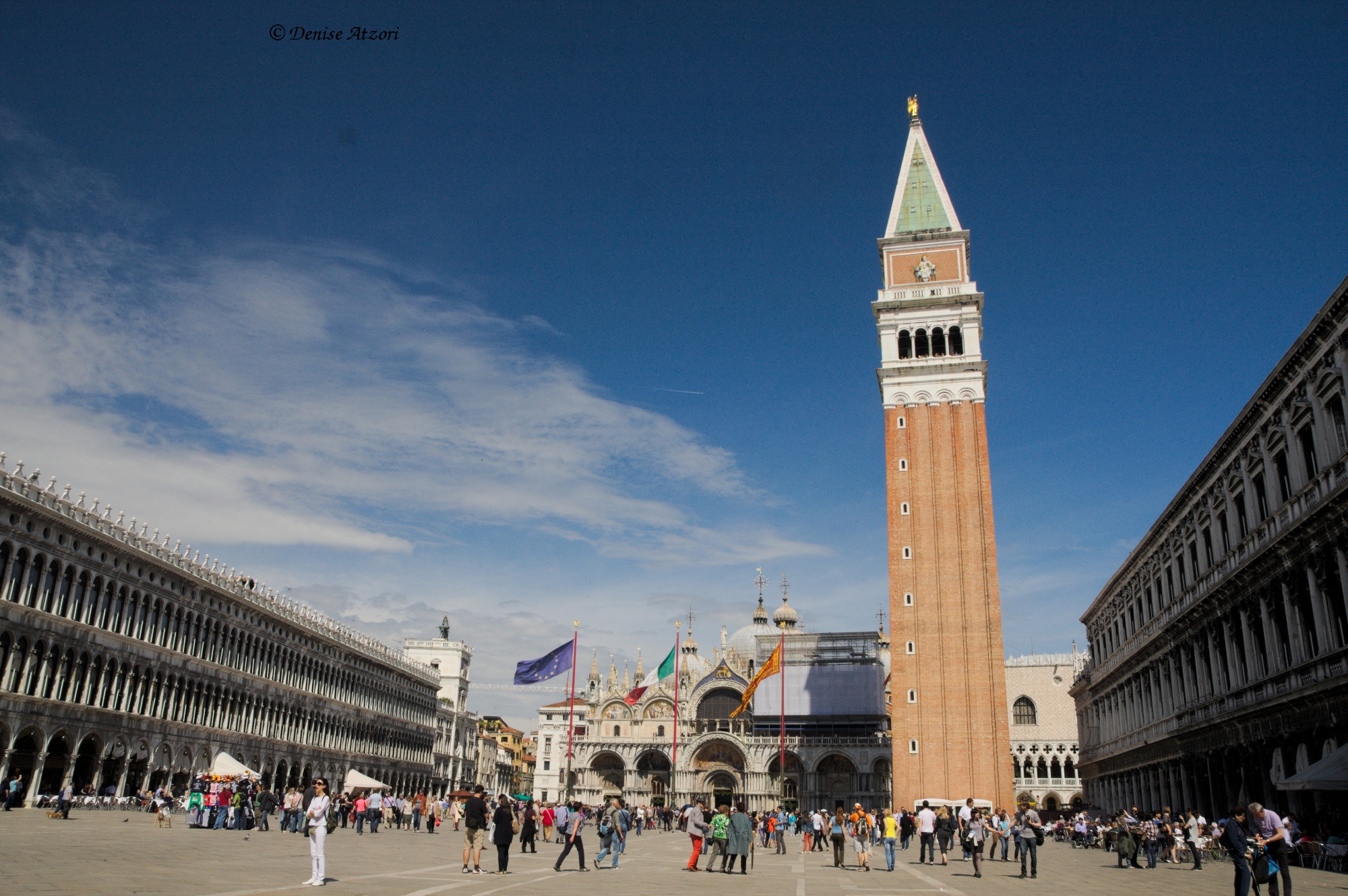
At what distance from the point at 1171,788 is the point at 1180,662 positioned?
536 cm

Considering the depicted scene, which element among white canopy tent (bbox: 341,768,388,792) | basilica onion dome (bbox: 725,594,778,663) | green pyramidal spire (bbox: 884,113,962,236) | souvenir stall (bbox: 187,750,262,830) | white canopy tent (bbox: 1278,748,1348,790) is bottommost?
souvenir stall (bbox: 187,750,262,830)

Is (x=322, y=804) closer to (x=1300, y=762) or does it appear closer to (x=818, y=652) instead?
(x=1300, y=762)

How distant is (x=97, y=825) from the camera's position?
27.3 metres

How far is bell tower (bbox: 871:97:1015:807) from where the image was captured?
51.2m

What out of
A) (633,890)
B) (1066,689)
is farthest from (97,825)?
(1066,689)

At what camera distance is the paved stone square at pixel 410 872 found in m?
13.7

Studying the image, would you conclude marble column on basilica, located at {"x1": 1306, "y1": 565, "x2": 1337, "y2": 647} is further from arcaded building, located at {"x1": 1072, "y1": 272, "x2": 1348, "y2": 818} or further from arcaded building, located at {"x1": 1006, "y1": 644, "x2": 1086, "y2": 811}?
arcaded building, located at {"x1": 1006, "y1": 644, "x2": 1086, "y2": 811}

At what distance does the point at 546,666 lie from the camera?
49.3 metres

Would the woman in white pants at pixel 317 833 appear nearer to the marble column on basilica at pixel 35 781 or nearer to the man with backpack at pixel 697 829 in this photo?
the man with backpack at pixel 697 829

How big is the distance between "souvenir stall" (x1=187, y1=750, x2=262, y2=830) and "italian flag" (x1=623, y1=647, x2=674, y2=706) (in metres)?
29.1

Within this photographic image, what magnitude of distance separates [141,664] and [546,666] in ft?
58.9

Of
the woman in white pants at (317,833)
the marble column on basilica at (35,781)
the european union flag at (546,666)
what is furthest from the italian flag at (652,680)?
the woman in white pants at (317,833)

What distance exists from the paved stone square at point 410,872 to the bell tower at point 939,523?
72.7 feet

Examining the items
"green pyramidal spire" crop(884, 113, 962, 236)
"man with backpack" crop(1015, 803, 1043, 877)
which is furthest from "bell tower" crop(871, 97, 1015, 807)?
"man with backpack" crop(1015, 803, 1043, 877)
